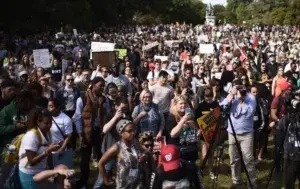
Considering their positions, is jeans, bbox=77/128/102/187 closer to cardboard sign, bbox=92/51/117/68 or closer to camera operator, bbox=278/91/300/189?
camera operator, bbox=278/91/300/189

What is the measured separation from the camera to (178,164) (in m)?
5.61

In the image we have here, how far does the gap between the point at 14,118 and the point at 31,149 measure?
3.63ft

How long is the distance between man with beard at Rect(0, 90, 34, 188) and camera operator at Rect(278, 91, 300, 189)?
3128 mm

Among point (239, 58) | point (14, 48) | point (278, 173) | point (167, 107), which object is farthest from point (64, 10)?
point (278, 173)

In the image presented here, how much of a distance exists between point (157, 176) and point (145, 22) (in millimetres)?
81881

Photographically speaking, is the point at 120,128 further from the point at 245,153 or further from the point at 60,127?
the point at 245,153

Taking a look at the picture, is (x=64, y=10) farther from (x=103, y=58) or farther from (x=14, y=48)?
(x=103, y=58)

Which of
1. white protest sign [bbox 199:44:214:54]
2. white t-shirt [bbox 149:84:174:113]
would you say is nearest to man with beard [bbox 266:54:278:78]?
white protest sign [bbox 199:44:214:54]

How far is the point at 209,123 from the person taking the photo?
23.7 ft

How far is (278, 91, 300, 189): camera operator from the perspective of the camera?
736 centimetres

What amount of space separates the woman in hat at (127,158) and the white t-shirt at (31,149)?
0.63 meters

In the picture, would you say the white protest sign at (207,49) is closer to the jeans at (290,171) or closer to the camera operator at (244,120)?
the camera operator at (244,120)

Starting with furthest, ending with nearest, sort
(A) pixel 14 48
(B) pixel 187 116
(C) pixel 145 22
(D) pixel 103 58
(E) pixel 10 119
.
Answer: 1. (C) pixel 145 22
2. (A) pixel 14 48
3. (D) pixel 103 58
4. (B) pixel 187 116
5. (E) pixel 10 119

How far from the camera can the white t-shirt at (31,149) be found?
579 cm
